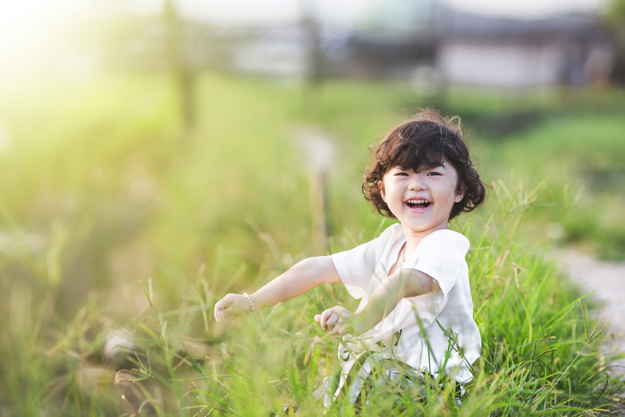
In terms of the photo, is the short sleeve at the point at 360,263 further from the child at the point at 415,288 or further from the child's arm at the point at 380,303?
the child's arm at the point at 380,303

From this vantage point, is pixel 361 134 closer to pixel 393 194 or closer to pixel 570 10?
pixel 393 194

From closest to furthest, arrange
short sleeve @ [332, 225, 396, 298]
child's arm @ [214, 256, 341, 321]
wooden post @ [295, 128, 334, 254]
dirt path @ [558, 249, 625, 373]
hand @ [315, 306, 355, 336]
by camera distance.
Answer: hand @ [315, 306, 355, 336] → child's arm @ [214, 256, 341, 321] → short sleeve @ [332, 225, 396, 298] → dirt path @ [558, 249, 625, 373] → wooden post @ [295, 128, 334, 254]

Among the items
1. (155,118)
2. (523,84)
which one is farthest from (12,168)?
(523,84)

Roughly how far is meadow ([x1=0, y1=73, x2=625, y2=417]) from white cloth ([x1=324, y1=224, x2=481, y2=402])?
2.9 inches

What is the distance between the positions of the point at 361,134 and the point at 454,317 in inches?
276

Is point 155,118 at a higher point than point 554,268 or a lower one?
lower

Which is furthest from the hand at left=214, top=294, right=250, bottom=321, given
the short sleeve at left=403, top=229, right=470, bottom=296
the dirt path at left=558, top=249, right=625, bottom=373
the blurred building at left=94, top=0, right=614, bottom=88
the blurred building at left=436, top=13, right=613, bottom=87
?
the blurred building at left=436, top=13, right=613, bottom=87

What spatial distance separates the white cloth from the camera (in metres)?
1.31

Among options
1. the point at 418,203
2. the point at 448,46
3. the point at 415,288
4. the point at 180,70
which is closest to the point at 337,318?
the point at 415,288

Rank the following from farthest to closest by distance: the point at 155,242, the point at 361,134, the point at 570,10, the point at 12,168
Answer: the point at 570,10 → the point at 12,168 → the point at 361,134 → the point at 155,242

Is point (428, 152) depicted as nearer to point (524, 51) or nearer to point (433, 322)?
point (433, 322)

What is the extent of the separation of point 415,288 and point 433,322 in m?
0.15

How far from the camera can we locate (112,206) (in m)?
8.61

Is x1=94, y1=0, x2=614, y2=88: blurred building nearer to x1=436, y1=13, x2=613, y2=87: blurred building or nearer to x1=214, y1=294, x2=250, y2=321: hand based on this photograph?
x1=436, y1=13, x2=613, y2=87: blurred building
